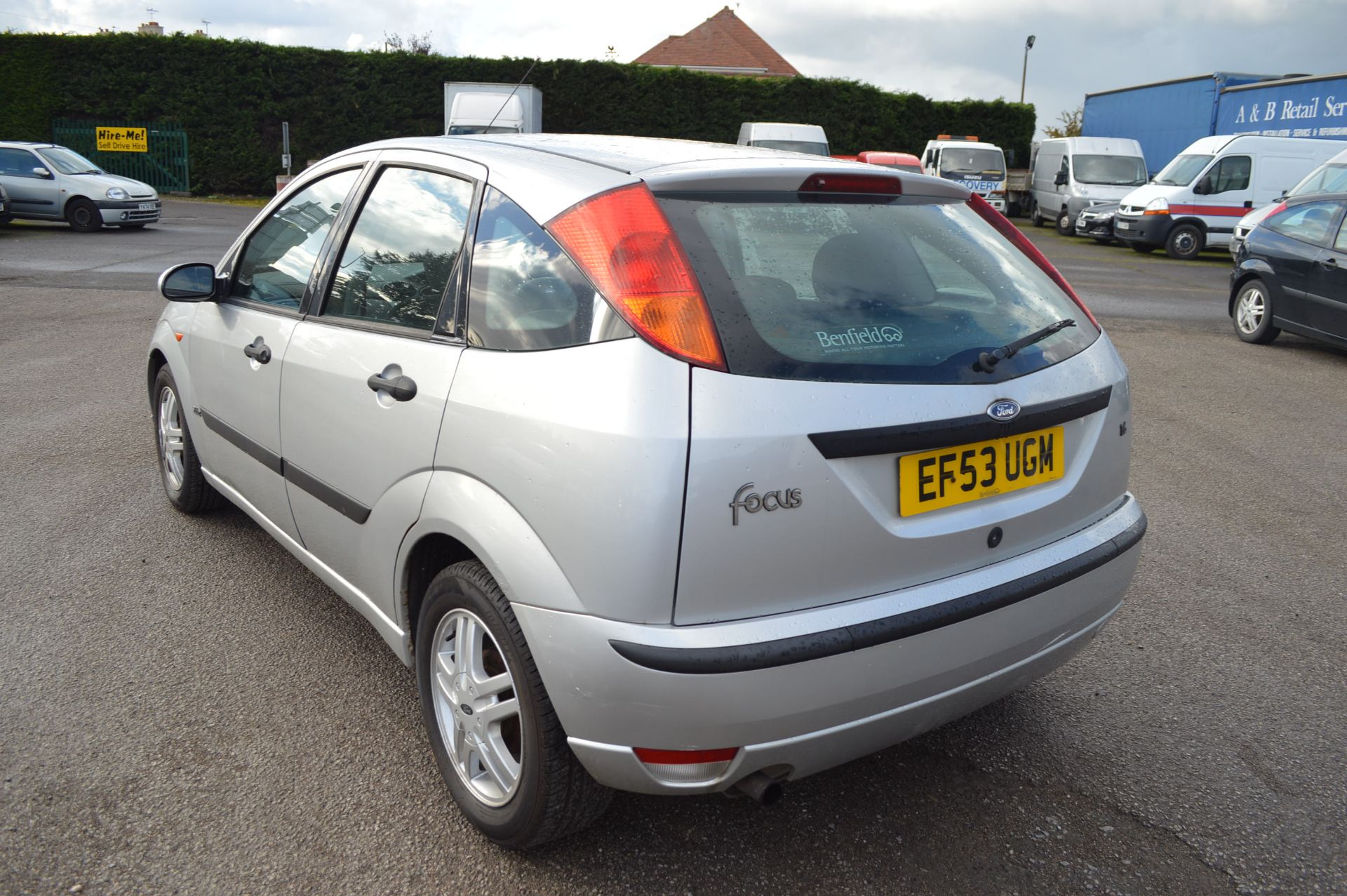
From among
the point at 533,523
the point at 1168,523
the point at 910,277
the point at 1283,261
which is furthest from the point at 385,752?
the point at 1283,261

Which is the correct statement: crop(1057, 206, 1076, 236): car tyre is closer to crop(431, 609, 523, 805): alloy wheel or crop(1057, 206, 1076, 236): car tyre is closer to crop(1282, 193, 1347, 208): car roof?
crop(1282, 193, 1347, 208): car roof

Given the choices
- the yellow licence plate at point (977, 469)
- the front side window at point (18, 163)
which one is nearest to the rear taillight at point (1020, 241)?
the yellow licence plate at point (977, 469)

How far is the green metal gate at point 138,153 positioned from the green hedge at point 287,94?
0.69 ft

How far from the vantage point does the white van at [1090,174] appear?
24.9m

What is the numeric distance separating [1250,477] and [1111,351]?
3.64 metres

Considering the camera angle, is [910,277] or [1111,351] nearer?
[910,277]

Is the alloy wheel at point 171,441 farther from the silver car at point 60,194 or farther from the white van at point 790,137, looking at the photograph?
the white van at point 790,137

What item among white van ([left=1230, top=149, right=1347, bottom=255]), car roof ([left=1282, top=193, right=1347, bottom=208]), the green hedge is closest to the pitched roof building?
the green hedge

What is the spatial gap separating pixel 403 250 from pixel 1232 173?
863 inches

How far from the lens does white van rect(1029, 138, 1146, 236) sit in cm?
2494

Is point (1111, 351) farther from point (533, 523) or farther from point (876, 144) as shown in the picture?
point (876, 144)

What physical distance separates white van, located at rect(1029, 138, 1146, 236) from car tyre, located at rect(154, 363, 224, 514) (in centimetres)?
2410

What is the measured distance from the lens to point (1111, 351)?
9.29ft

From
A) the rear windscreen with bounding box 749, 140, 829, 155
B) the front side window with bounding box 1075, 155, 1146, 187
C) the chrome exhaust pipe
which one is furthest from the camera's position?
the front side window with bounding box 1075, 155, 1146, 187
